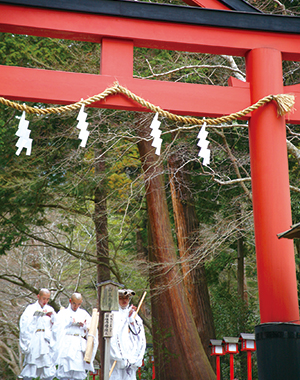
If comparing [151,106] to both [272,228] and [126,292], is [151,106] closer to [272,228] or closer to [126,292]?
[272,228]

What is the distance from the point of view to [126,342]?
276 inches

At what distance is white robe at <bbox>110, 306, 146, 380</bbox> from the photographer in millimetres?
6883

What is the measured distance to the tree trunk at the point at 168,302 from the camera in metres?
9.29

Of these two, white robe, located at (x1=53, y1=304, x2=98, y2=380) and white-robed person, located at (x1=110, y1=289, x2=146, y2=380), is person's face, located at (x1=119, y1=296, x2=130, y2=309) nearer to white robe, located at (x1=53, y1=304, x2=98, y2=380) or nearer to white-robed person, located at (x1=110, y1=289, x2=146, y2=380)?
white-robed person, located at (x1=110, y1=289, x2=146, y2=380)

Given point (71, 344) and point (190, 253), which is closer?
point (71, 344)

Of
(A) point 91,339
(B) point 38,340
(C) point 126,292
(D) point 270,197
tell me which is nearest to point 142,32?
(D) point 270,197

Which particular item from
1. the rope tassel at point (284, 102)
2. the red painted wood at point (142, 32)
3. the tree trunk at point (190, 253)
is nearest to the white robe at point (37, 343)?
the tree trunk at point (190, 253)

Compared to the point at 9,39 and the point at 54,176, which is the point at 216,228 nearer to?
the point at 54,176

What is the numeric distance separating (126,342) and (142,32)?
4677mm

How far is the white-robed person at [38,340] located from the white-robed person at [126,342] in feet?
3.34

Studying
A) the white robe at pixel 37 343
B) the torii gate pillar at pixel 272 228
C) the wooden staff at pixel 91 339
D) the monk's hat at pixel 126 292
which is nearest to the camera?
the torii gate pillar at pixel 272 228

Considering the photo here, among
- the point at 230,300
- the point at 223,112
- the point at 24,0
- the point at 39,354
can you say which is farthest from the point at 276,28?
the point at 230,300

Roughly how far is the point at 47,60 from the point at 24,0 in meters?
6.62

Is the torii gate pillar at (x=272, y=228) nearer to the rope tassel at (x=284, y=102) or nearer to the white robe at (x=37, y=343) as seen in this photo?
the rope tassel at (x=284, y=102)
